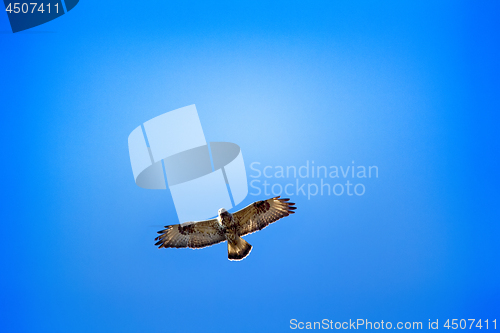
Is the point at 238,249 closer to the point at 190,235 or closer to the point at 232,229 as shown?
the point at 232,229

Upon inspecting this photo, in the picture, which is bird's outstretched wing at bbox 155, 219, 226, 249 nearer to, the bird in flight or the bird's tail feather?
the bird in flight

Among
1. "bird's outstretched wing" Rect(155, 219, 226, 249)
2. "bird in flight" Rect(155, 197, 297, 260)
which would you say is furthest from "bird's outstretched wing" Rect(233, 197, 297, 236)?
"bird's outstretched wing" Rect(155, 219, 226, 249)

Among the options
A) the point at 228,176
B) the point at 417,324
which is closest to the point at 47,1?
the point at 228,176

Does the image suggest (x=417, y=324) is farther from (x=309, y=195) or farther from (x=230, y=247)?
(x=230, y=247)

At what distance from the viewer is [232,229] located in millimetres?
3865

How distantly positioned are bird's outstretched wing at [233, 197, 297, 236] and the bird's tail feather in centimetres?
10

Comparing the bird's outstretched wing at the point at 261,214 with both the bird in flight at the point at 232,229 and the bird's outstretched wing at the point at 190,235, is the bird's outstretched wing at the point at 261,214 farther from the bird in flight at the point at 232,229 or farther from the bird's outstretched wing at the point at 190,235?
the bird's outstretched wing at the point at 190,235

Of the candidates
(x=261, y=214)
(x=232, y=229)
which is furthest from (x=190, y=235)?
(x=261, y=214)

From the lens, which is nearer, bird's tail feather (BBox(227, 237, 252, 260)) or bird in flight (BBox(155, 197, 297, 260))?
bird in flight (BBox(155, 197, 297, 260))

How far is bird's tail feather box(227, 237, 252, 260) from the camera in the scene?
3.99m

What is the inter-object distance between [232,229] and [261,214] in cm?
32

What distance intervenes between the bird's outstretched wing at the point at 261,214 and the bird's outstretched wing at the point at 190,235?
0.77 ft

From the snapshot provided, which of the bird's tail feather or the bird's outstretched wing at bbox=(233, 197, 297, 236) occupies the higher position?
the bird's outstretched wing at bbox=(233, 197, 297, 236)

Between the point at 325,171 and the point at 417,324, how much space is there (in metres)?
2.06
